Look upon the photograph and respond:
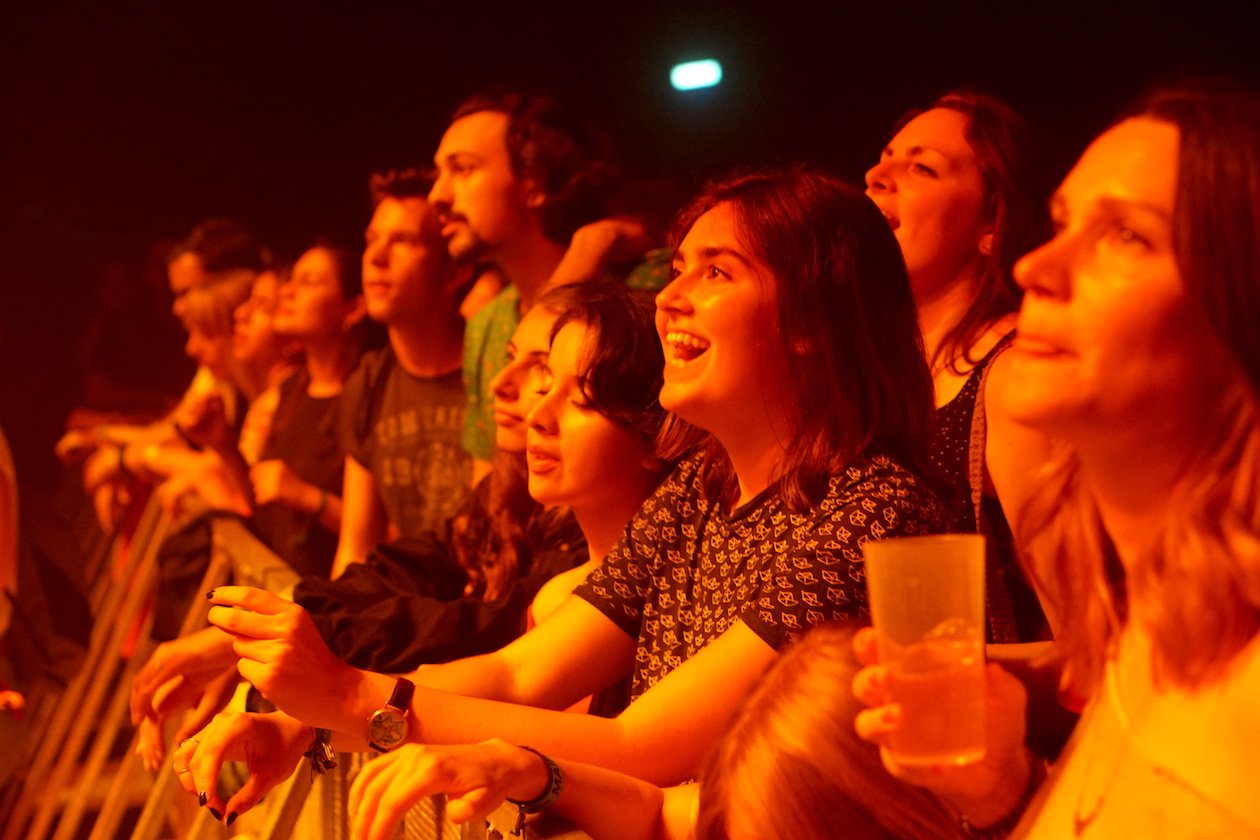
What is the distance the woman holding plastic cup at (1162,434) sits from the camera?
997 mm

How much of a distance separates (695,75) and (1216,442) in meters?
3.31

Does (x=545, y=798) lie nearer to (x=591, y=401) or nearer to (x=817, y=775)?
(x=817, y=775)

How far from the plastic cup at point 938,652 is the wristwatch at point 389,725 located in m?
0.81

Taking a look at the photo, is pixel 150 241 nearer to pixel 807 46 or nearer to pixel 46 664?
pixel 46 664

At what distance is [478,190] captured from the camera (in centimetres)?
353

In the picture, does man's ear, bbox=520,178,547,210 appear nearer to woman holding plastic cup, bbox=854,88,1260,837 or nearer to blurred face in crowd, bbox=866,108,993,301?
blurred face in crowd, bbox=866,108,993,301

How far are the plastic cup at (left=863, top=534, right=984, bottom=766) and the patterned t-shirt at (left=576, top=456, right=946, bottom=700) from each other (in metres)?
0.55

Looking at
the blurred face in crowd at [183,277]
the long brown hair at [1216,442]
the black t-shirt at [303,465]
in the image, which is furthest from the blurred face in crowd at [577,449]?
the blurred face in crowd at [183,277]

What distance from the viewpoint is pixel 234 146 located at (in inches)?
226

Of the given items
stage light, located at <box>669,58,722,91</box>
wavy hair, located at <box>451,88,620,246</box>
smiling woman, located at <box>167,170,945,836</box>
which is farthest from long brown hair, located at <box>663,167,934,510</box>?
stage light, located at <box>669,58,722,91</box>

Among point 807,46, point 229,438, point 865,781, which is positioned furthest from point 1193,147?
point 229,438

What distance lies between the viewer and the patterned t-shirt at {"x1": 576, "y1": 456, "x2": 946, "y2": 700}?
170 cm

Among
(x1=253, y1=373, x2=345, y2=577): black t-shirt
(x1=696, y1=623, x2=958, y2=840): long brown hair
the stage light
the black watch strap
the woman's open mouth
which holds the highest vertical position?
the stage light

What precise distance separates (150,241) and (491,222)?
3.03 meters
